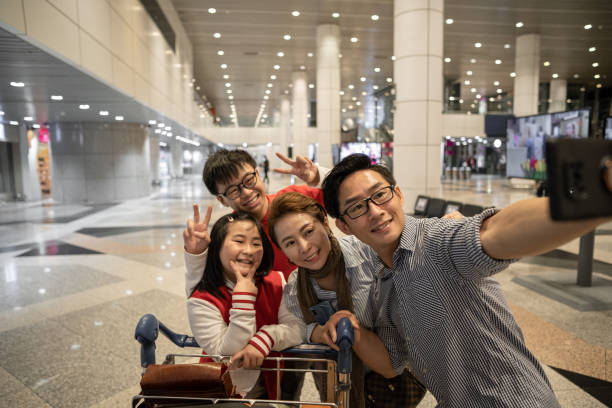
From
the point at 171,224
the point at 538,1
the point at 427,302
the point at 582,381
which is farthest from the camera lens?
the point at 538,1

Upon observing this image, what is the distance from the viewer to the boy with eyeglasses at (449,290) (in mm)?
1211

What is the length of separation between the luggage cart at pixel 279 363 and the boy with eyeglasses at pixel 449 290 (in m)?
0.11

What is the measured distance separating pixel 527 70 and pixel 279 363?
24.9 m

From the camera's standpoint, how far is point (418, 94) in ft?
31.1

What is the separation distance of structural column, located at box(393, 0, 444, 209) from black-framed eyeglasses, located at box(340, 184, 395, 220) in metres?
8.69

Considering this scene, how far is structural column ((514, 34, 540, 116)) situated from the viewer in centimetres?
2119

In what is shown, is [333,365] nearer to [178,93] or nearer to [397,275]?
[397,275]

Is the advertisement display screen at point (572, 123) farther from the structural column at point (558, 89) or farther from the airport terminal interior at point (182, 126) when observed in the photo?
the structural column at point (558, 89)

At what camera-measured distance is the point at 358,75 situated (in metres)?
30.4

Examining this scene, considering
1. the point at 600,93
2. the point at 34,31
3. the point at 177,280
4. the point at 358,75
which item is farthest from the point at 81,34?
the point at 600,93

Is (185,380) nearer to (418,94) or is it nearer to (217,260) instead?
(217,260)

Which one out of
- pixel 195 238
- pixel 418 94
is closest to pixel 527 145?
pixel 418 94

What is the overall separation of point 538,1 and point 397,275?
65.4 feet

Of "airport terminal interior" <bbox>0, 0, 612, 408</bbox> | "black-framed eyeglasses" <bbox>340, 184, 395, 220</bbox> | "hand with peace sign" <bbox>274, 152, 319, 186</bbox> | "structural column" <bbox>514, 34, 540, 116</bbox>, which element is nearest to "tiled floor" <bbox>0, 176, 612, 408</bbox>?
"airport terminal interior" <bbox>0, 0, 612, 408</bbox>
